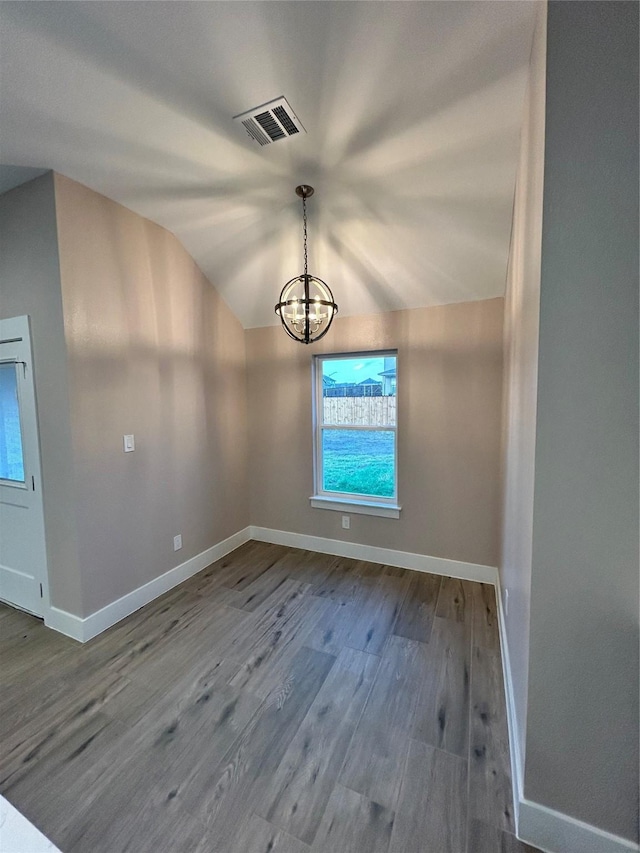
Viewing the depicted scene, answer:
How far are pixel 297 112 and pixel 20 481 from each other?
284 centimetres

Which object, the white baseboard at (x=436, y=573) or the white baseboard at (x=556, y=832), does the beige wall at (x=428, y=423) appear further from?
the white baseboard at (x=556, y=832)

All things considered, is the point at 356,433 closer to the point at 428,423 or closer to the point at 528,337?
the point at 428,423

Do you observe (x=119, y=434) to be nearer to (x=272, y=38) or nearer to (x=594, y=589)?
(x=272, y=38)

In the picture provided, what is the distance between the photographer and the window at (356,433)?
3.21 m

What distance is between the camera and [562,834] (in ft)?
3.70

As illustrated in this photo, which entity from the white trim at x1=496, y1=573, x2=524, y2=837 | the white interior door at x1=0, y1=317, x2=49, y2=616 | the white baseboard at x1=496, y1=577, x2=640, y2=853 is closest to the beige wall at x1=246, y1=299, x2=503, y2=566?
the white trim at x1=496, y1=573, x2=524, y2=837

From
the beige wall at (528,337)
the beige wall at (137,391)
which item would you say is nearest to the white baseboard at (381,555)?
the beige wall at (137,391)

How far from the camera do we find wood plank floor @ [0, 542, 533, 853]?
1215 millimetres

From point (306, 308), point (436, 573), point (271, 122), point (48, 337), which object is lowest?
point (436, 573)

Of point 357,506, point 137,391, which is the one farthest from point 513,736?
point 137,391

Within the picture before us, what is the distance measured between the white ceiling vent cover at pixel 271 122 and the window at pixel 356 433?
1.85 meters

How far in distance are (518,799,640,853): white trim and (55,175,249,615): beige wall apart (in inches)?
97.1

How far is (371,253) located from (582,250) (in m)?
1.81

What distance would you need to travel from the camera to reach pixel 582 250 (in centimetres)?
100
